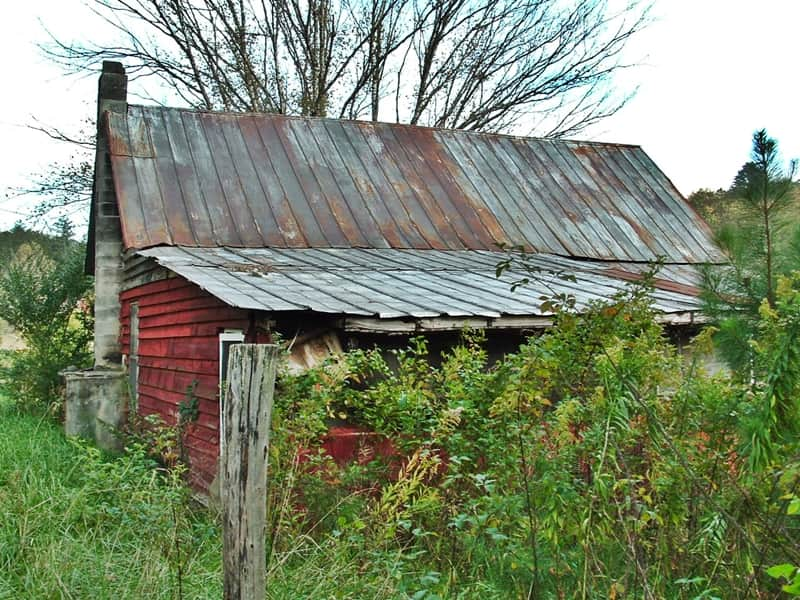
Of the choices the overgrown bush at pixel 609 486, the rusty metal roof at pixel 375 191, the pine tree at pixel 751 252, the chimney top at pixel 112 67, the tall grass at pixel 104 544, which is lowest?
the tall grass at pixel 104 544

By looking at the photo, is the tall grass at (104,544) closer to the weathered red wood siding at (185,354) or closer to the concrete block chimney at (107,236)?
the weathered red wood siding at (185,354)

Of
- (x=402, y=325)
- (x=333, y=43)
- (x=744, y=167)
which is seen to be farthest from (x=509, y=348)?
(x=333, y=43)

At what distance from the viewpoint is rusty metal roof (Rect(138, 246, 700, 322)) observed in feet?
23.7

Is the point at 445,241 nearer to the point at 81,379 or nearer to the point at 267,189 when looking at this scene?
the point at 267,189

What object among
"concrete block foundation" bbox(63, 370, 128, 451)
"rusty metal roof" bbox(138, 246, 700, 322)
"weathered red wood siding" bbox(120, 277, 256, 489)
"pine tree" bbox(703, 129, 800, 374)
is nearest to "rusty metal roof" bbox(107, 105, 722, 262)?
"rusty metal roof" bbox(138, 246, 700, 322)

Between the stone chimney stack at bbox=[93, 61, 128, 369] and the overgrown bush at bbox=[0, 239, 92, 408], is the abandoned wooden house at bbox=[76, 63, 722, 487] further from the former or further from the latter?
the overgrown bush at bbox=[0, 239, 92, 408]

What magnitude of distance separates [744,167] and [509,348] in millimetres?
5704

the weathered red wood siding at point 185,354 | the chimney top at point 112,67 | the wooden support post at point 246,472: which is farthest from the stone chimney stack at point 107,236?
the wooden support post at point 246,472

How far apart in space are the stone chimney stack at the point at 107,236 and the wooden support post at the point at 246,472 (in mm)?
10474

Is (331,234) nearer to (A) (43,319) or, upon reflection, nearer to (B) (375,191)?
(B) (375,191)

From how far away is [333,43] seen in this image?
22.1m

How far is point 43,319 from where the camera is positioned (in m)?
16.6

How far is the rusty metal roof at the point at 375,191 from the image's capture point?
11.8 metres

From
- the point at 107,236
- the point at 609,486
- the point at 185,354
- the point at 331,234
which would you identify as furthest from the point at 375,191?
the point at 609,486
